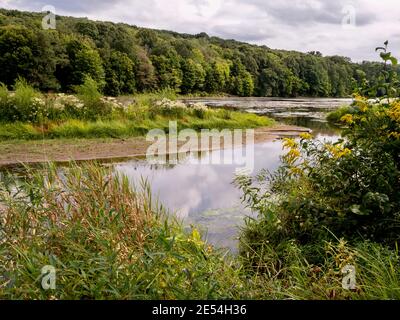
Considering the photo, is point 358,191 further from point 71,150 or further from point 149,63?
point 149,63

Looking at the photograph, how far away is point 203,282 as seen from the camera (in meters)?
2.45

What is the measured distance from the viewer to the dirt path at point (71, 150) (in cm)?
914

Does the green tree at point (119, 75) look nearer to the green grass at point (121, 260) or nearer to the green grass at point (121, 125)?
the green grass at point (121, 125)

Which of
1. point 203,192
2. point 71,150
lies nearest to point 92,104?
point 71,150

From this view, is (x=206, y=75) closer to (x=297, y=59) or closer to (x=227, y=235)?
(x=297, y=59)

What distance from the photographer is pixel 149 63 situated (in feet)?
128

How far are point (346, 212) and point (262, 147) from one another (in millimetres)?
9066

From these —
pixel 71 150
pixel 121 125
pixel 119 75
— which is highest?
pixel 119 75

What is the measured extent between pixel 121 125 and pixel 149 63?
2748 cm

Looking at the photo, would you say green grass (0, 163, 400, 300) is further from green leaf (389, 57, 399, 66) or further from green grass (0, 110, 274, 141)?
green grass (0, 110, 274, 141)

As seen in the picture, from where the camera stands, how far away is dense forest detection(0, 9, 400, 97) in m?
22.9

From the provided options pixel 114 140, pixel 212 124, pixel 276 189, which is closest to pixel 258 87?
pixel 212 124

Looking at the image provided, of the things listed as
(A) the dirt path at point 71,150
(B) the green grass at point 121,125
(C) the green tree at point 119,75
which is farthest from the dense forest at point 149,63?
(A) the dirt path at point 71,150

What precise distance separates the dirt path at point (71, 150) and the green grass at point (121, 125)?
48 cm
